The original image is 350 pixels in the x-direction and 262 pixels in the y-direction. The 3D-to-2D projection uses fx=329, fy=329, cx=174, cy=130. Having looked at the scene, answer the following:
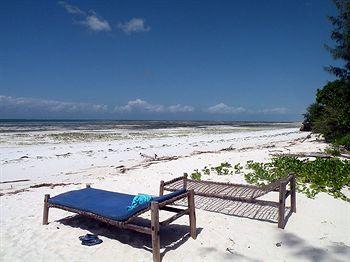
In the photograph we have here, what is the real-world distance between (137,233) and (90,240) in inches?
34.3

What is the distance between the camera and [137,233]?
6.21 m

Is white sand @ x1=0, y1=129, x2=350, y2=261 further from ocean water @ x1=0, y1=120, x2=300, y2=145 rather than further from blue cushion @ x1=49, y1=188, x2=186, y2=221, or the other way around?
ocean water @ x1=0, y1=120, x2=300, y2=145

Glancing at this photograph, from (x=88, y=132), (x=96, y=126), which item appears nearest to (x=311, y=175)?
(x=88, y=132)

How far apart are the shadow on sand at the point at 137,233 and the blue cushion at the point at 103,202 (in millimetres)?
633

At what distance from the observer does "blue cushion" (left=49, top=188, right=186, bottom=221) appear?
17.8 feet

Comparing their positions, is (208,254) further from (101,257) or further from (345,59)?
(345,59)

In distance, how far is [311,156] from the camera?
13.5 meters

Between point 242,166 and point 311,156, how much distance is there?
367cm

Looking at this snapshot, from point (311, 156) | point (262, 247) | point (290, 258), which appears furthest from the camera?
point (311, 156)

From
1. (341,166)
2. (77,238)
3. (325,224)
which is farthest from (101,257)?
(341,166)

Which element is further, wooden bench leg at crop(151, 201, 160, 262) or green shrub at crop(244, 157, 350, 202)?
green shrub at crop(244, 157, 350, 202)

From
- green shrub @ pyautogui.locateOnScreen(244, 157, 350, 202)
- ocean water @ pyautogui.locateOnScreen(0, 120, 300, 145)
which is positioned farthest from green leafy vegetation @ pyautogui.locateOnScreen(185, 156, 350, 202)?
ocean water @ pyautogui.locateOnScreen(0, 120, 300, 145)

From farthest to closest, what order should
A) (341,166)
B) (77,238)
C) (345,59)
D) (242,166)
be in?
(345,59), (242,166), (341,166), (77,238)

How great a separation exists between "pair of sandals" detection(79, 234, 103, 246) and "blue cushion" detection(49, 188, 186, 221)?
54 centimetres
